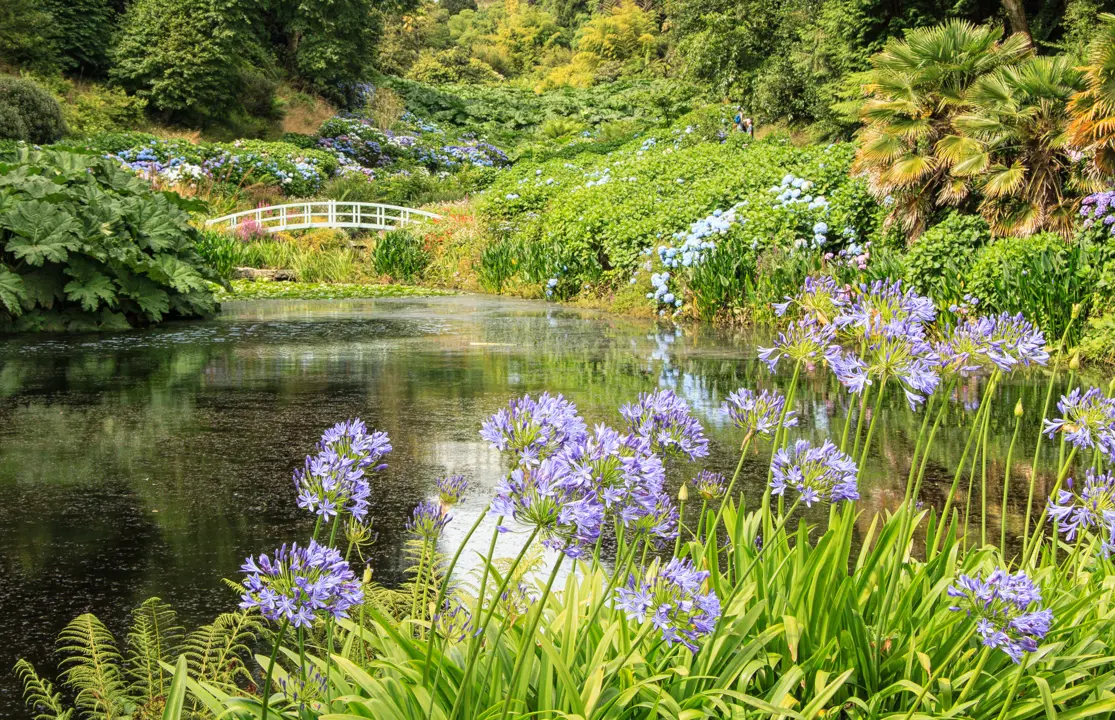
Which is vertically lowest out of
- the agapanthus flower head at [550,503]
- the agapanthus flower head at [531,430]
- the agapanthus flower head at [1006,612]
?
the agapanthus flower head at [1006,612]

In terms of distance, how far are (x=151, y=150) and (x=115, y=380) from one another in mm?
22298

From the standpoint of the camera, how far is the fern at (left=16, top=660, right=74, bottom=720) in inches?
94.3

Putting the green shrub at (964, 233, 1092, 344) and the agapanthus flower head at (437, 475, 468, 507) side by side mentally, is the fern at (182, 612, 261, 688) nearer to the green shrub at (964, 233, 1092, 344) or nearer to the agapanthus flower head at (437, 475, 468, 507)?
the agapanthus flower head at (437, 475, 468, 507)

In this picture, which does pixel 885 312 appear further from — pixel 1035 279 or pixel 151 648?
pixel 1035 279

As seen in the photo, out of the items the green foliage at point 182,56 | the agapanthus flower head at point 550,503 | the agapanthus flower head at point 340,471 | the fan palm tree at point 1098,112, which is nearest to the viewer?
the agapanthus flower head at point 550,503

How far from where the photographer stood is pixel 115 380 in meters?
7.88

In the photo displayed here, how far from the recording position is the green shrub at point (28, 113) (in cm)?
2739

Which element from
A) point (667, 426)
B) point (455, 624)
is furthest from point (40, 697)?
point (667, 426)

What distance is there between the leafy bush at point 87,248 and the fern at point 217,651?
320 inches

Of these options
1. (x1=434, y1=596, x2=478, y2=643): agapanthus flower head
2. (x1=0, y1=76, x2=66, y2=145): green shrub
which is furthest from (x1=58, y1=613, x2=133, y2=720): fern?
(x1=0, y1=76, x2=66, y2=145): green shrub

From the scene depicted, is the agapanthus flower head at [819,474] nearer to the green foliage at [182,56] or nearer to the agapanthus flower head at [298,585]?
the agapanthus flower head at [298,585]

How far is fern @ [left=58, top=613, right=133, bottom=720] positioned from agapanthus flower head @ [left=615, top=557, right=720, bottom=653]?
1.43 m

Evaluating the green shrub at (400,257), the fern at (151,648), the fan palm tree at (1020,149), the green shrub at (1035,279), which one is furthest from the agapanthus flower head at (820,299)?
the green shrub at (400,257)

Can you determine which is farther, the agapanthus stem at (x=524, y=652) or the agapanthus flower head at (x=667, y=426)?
the agapanthus flower head at (x=667, y=426)
